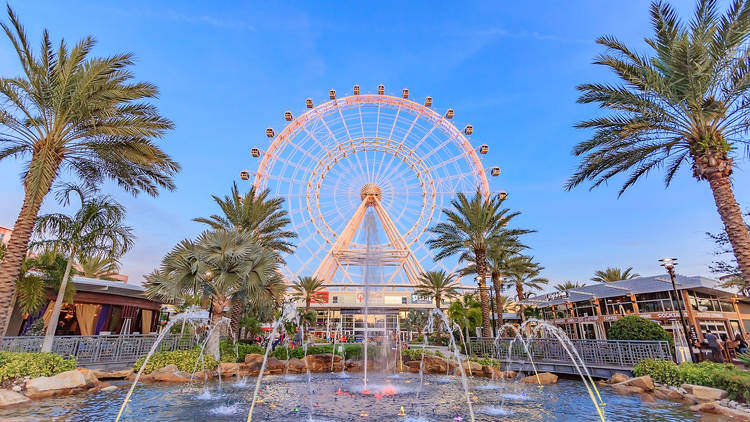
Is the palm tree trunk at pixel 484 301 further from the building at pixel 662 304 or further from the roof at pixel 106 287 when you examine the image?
the roof at pixel 106 287

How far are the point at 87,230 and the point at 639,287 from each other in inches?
1169

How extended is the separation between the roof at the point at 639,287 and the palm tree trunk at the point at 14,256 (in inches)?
1104

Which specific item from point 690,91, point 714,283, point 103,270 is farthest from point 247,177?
point 714,283

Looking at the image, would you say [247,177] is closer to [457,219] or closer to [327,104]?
[327,104]

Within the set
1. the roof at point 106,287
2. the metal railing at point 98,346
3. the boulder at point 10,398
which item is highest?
the roof at point 106,287

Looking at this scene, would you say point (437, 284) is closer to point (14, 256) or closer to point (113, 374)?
point (113, 374)

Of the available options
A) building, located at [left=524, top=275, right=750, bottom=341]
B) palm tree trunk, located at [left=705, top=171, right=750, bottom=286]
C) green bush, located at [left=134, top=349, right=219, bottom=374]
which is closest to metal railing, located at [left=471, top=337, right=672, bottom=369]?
palm tree trunk, located at [left=705, top=171, right=750, bottom=286]

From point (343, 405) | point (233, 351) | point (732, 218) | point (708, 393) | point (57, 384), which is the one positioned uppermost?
point (732, 218)

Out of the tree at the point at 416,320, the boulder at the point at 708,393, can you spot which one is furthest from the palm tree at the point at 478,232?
the tree at the point at 416,320

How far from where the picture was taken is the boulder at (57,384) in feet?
27.8

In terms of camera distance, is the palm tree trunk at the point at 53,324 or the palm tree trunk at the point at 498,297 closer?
the palm tree trunk at the point at 53,324

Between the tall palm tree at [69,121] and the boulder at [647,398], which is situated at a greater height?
the tall palm tree at [69,121]

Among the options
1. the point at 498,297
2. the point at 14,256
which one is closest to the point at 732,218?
the point at 498,297

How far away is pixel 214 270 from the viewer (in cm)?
1417
